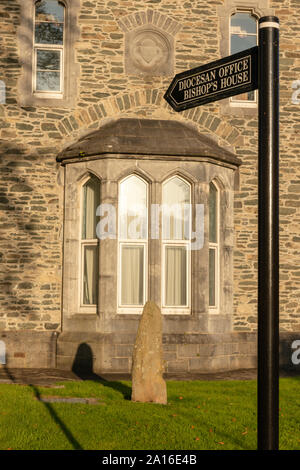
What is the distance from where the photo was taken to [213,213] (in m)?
12.1

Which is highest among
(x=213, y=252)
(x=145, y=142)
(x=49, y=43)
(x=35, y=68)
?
(x=49, y=43)

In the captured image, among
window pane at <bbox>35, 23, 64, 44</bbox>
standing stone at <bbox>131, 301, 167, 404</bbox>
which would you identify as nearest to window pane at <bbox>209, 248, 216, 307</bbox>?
standing stone at <bbox>131, 301, 167, 404</bbox>

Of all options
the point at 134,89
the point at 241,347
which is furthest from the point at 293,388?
the point at 134,89

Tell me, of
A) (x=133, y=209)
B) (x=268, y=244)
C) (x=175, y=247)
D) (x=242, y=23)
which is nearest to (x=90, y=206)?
(x=133, y=209)

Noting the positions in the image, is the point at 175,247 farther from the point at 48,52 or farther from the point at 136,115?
the point at 48,52

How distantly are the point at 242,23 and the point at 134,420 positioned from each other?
30.0 ft

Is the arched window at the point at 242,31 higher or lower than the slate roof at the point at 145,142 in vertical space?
higher

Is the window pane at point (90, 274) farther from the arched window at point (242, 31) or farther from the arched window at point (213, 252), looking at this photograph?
the arched window at point (242, 31)

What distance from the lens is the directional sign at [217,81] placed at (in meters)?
3.73

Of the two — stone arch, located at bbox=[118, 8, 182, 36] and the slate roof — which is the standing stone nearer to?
the slate roof

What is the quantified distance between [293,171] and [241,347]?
3.56 meters

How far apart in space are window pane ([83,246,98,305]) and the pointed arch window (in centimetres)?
212

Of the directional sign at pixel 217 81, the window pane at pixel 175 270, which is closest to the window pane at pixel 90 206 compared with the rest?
the window pane at pixel 175 270

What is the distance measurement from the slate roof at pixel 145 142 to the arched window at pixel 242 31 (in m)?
1.86
